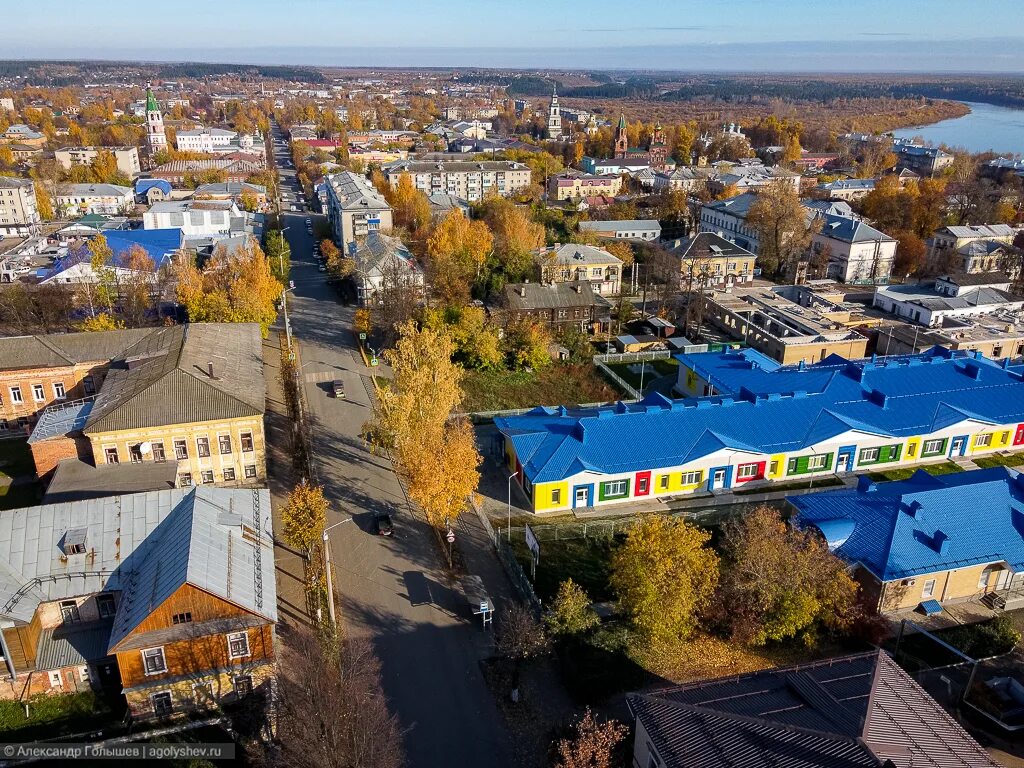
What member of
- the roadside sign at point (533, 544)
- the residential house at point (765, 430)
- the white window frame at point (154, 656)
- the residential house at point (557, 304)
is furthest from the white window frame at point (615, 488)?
the residential house at point (557, 304)

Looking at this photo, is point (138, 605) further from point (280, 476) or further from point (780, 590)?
point (780, 590)

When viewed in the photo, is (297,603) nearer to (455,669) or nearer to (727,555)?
(455,669)

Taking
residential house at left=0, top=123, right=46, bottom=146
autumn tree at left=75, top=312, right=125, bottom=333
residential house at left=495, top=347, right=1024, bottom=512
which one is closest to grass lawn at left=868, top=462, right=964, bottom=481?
residential house at left=495, top=347, right=1024, bottom=512

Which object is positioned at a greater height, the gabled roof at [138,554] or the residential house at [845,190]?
the residential house at [845,190]

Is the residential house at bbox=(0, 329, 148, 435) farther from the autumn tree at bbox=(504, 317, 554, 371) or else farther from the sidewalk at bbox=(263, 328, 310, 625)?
the autumn tree at bbox=(504, 317, 554, 371)

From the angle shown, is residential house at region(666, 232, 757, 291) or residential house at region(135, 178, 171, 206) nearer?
residential house at region(666, 232, 757, 291)

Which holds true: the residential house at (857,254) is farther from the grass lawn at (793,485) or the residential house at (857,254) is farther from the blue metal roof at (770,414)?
the grass lawn at (793,485)

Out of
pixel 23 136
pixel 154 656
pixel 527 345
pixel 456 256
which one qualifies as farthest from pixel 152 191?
pixel 154 656
